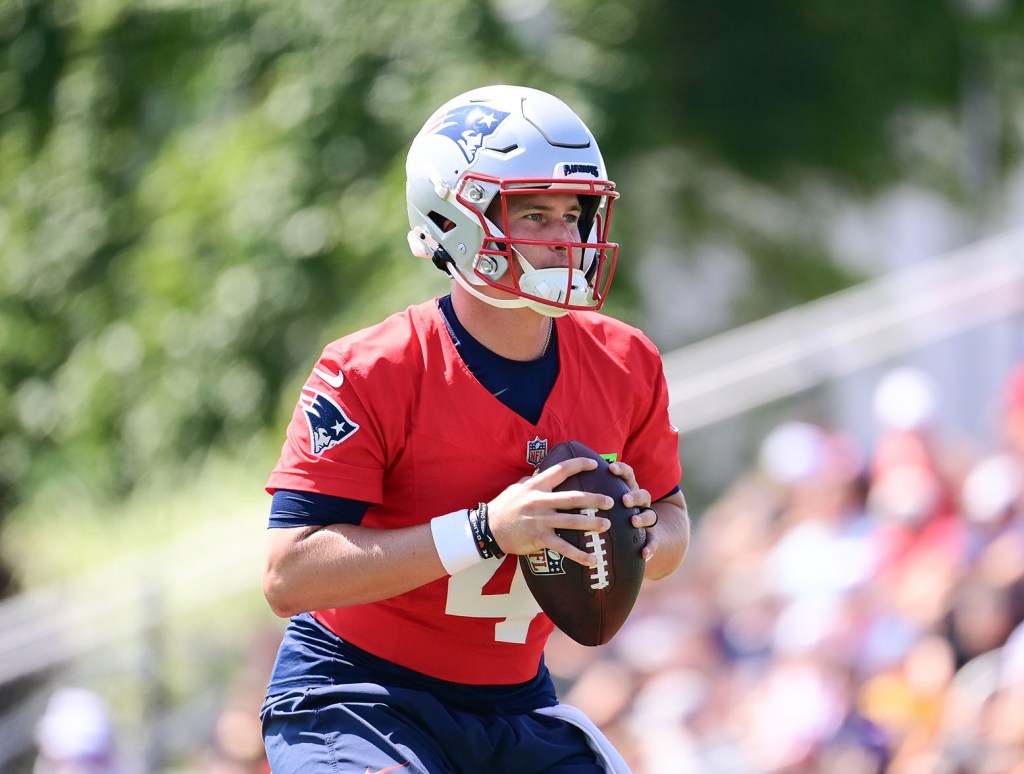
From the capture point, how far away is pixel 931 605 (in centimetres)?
542

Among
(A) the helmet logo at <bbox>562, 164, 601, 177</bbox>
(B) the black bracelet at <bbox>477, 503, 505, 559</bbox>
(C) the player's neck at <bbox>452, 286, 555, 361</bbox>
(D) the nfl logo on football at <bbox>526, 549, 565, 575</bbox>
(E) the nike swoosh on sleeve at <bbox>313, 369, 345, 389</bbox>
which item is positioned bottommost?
(D) the nfl logo on football at <bbox>526, 549, 565, 575</bbox>

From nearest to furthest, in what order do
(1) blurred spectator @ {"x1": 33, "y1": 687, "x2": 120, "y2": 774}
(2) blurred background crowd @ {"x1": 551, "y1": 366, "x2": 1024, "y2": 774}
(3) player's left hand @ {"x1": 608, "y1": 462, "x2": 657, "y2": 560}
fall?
(3) player's left hand @ {"x1": 608, "y1": 462, "x2": 657, "y2": 560}, (2) blurred background crowd @ {"x1": 551, "y1": 366, "x2": 1024, "y2": 774}, (1) blurred spectator @ {"x1": 33, "y1": 687, "x2": 120, "y2": 774}

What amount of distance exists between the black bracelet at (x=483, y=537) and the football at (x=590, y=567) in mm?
117

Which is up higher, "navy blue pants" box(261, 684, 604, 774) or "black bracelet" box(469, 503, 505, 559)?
"black bracelet" box(469, 503, 505, 559)

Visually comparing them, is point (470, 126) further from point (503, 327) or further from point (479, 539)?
point (479, 539)

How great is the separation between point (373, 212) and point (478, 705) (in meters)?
5.99

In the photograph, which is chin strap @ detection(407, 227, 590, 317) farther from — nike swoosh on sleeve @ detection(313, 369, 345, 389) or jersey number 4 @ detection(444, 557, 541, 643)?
jersey number 4 @ detection(444, 557, 541, 643)


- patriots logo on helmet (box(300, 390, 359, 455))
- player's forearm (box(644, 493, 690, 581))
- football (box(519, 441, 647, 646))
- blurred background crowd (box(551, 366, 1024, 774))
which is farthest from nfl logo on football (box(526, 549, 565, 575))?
blurred background crowd (box(551, 366, 1024, 774))

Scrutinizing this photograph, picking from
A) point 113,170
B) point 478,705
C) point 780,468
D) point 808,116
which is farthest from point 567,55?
point 478,705

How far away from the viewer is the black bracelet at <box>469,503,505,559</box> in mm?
2594

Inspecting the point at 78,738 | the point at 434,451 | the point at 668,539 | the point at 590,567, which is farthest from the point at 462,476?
the point at 78,738

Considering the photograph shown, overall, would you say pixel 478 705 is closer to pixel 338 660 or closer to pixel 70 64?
pixel 338 660

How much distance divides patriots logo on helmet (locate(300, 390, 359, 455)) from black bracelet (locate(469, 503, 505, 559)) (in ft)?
0.92

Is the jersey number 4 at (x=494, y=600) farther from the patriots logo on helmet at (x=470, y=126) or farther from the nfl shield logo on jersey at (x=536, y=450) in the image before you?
the patriots logo on helmet at (x=470, y=126)
